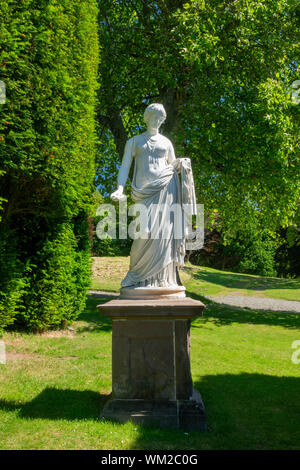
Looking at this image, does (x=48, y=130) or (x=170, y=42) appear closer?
(x=48, y=130)

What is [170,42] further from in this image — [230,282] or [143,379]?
[230,282]

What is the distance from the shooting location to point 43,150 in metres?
6.67

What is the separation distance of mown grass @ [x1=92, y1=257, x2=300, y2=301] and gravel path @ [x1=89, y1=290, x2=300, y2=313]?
0.98m

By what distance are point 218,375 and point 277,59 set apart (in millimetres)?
9234

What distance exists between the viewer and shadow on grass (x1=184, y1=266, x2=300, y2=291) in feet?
72.9

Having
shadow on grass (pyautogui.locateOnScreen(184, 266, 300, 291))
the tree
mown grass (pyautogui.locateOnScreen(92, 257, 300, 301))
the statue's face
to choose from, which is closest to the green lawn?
the statue's face

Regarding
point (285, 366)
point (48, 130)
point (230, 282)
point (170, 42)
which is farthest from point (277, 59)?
point (230, 282)

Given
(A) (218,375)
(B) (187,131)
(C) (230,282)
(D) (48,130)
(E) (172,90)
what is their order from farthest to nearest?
(C) (230,282) → (E) (172,90) → (B) (187,131) → (D) (48,130) → (A) (218,375)

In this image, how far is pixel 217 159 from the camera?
11.2m

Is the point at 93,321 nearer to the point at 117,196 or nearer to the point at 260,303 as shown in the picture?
the point at 117,196

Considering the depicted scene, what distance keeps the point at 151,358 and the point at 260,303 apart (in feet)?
45.2

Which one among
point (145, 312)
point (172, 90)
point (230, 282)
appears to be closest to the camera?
point (145, 312)

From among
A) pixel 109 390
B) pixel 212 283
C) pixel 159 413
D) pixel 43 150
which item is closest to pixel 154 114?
pixel 43 150

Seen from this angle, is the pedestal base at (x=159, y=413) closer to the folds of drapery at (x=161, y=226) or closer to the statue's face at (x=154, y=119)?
the folds of drapery at (x=161, y=226)
